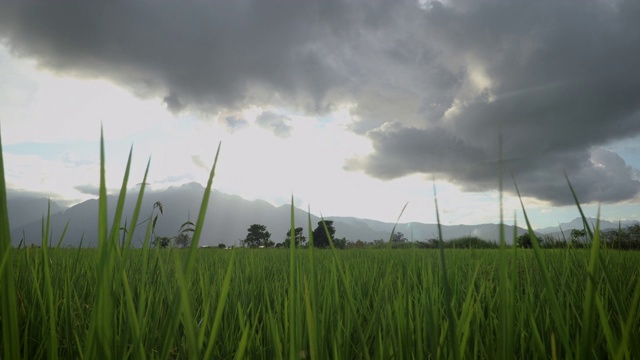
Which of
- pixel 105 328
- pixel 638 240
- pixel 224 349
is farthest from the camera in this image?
pixel 638 240

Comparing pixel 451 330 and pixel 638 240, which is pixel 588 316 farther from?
pixel 638 240

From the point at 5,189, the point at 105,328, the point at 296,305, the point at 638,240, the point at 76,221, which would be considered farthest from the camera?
the point at 76,221

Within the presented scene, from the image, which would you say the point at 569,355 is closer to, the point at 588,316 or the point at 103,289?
the point at 588,316

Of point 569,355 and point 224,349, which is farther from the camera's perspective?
point 224,349

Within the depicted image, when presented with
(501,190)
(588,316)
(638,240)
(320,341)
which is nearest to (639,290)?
(588,316)

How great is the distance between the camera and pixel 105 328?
68 centimetres

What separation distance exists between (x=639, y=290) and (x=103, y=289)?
0.95 meters

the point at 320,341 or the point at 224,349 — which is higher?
the point at 320,341

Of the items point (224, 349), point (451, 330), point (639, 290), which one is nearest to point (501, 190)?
point (451, 330)

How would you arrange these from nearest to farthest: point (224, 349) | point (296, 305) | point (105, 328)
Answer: point (105, 328)
point (296, 305)
point (224, 349)

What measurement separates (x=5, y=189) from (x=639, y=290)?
1.08 m

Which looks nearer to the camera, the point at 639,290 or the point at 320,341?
the point at 639,290

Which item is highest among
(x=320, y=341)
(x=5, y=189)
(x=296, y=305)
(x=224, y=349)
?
(x=5, y=189)

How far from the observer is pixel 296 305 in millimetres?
953
